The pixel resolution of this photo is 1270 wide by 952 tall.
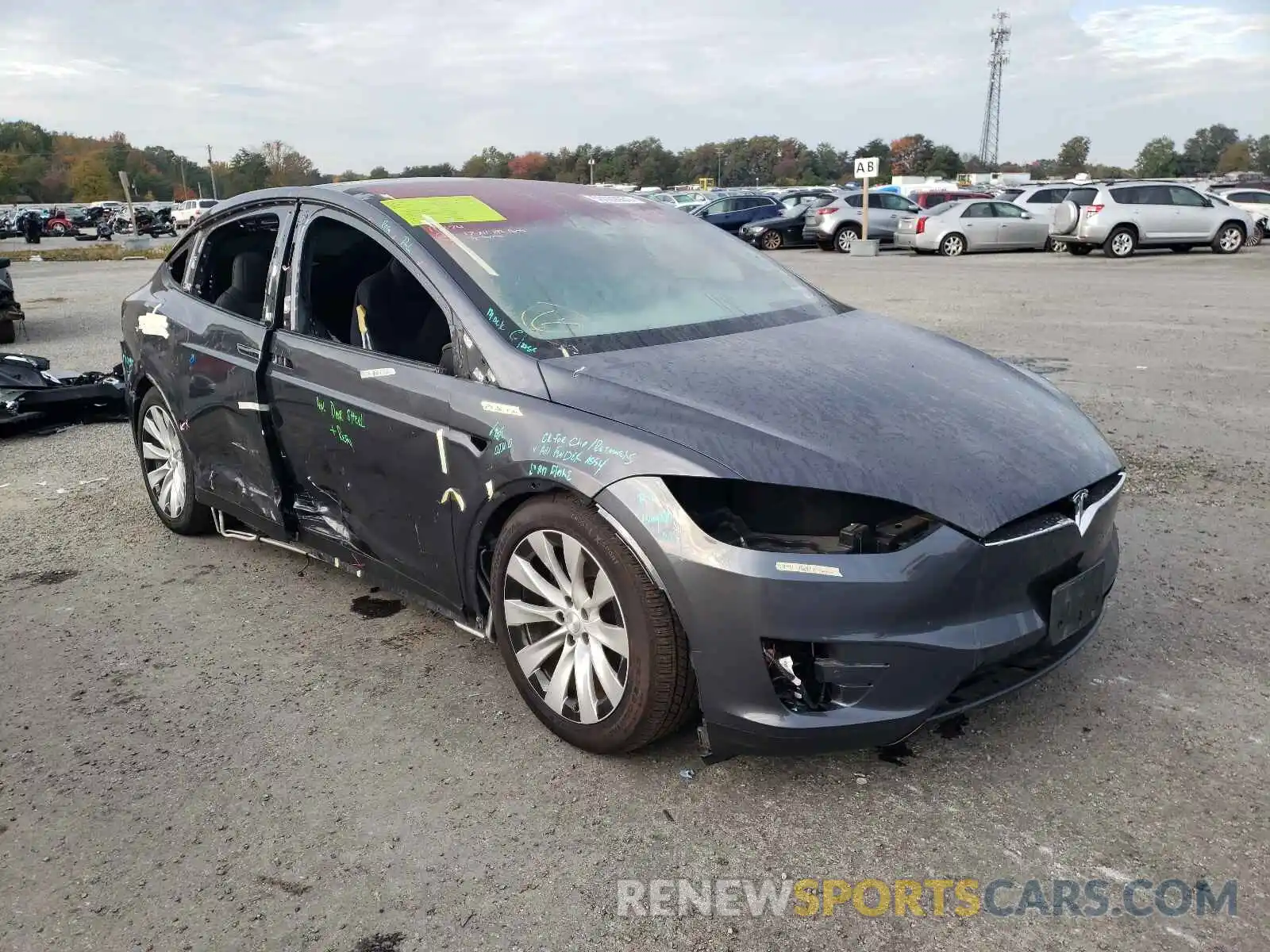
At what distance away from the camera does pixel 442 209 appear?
3.62 m

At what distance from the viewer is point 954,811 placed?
8.46 ft

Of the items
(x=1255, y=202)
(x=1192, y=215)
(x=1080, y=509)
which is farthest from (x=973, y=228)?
(x=1080, y=509)

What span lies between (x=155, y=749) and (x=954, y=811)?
7.78ft

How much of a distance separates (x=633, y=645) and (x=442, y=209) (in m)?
1.88

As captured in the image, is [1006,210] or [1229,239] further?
[1006,210]

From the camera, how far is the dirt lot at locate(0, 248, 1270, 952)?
2270 mm

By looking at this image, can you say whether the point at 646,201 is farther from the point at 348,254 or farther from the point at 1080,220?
the point at 1080,220

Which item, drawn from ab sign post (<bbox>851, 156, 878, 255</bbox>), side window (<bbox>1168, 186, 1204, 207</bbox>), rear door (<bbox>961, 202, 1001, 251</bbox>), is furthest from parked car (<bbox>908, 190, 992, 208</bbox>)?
side window (<bbox>1168, 186, 1204, 207</bbox>)

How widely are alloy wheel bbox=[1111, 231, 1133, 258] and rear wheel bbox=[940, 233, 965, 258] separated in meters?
3.45

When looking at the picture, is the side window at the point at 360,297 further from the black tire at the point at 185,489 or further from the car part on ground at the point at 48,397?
the car part on ground at the point at 48,397

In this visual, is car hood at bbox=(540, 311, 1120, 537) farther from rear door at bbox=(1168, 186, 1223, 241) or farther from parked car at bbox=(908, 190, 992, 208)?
parked car at bbox=(908, 190, 992, 208)

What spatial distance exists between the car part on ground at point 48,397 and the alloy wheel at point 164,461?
2707 mm

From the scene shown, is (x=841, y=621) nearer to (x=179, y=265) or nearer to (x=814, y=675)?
(x=814, y=675)

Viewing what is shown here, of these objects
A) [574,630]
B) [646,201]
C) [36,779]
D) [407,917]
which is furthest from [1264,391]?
[36,779]
